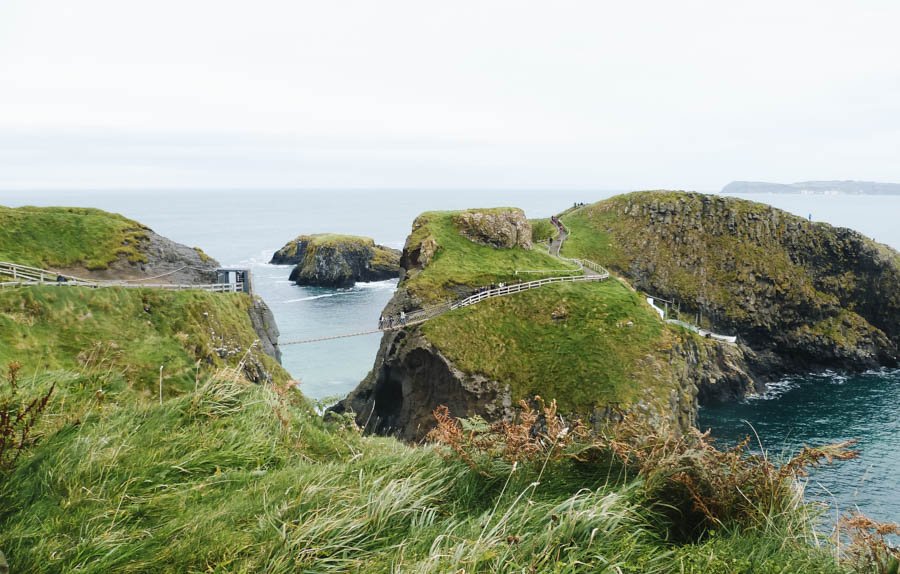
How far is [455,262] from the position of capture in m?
52.3

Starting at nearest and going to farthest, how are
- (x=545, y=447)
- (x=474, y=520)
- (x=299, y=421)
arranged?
(x=474, y=520)
(x=545, y=447)
(x=299, y=421)

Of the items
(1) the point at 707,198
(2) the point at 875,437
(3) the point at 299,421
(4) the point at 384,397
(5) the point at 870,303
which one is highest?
(1) the point at 707,198

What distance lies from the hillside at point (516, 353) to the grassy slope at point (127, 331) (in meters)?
12.4

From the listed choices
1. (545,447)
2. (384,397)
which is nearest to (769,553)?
(545,447)

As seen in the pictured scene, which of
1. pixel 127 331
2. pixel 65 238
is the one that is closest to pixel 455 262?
pixel 65 238

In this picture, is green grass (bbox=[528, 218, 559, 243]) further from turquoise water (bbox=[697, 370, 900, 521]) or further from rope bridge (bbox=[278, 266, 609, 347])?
turquoise water (bbox=[697, 370, 900, 521])

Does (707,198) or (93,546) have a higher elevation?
(707,198)

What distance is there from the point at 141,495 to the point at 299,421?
3683mm

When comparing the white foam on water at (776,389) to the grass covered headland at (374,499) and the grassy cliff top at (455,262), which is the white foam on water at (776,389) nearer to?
the grassy cliff top at (455,262)

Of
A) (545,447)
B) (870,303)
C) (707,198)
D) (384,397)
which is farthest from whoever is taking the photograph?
(707,198)

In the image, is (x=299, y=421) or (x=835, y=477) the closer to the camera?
(x=299, y=421)

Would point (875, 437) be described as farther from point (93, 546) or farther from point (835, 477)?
point (93, 546)

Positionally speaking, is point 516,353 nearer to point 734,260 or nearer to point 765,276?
point 734,260

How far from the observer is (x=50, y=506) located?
5203mm
